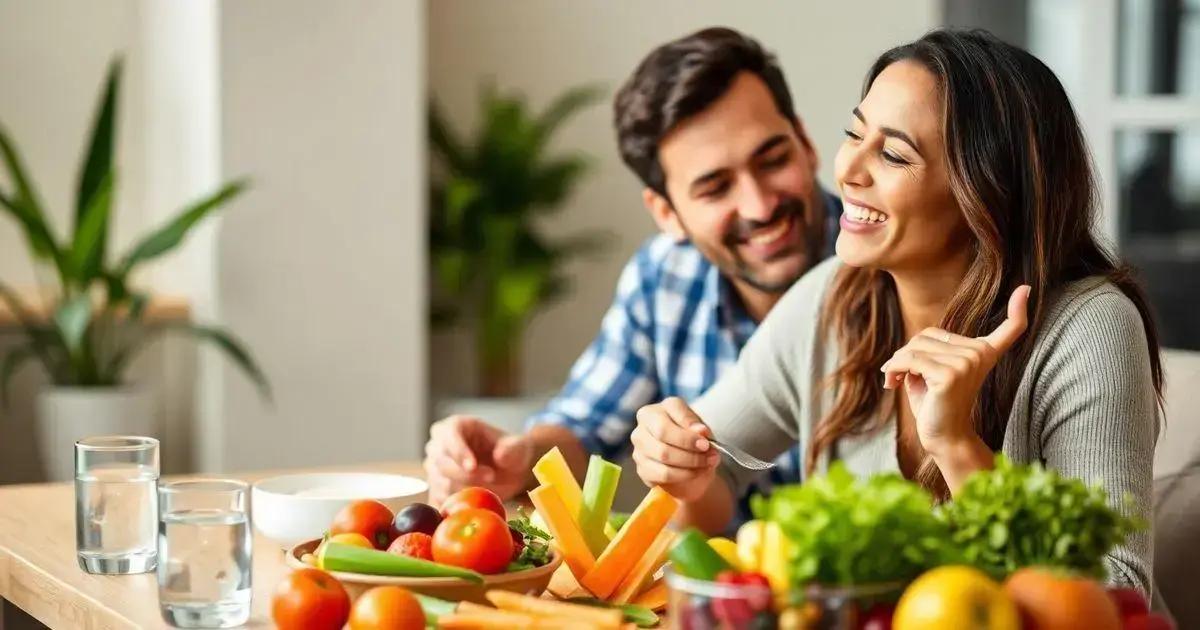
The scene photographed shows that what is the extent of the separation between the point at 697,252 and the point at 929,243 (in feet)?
3.10

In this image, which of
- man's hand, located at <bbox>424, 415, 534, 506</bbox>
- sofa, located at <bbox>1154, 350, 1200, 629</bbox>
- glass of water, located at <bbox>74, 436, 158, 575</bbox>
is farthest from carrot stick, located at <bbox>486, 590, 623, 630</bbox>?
sofa, located at <bbox>1154, 350, 1200, 629</bbox>

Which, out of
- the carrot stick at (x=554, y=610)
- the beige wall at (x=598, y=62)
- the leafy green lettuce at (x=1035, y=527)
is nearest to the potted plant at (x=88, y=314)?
the beige wall at (x=598, y=62)

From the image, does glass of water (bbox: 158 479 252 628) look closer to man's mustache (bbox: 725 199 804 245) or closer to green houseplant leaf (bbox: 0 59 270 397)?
man's mustache (bbox: 725 199 804 245)

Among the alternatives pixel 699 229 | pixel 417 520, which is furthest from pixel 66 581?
pixel 699 229

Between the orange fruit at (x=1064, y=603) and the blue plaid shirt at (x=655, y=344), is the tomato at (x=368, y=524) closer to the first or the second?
the orange fruit at (x=1064, y=603)

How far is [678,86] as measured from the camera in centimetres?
256

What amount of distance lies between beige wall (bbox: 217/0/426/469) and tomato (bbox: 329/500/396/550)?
2588 millimetres

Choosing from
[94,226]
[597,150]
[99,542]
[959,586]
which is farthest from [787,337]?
[597,150]

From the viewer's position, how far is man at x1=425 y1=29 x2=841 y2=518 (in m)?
2.52

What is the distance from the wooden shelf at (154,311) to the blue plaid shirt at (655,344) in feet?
5.20

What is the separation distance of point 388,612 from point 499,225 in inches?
118

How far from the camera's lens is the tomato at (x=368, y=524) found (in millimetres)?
1491

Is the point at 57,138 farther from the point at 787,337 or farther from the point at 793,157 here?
the point at 787,337

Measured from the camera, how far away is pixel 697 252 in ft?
8.98
